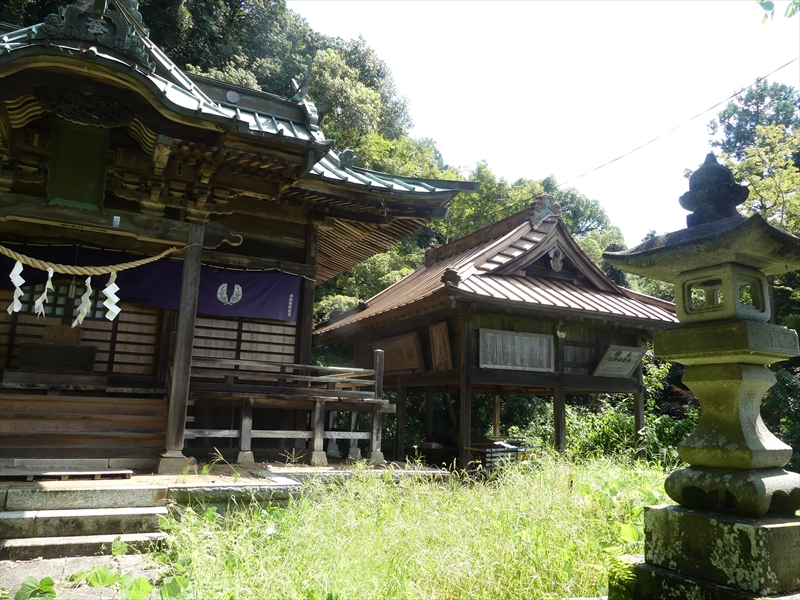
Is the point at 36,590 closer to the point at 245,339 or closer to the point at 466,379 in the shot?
the point at 245,339

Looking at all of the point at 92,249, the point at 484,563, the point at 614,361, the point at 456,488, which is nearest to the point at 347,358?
the point at 614,361

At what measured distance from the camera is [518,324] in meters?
11.9

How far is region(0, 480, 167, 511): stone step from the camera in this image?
5375mm

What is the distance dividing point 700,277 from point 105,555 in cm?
579

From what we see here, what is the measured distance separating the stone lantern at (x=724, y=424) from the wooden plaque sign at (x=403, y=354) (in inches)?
332

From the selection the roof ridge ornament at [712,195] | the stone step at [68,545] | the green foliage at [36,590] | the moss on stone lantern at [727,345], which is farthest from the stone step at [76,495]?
the roof ridge ornament at [712,195]

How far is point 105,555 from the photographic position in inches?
201

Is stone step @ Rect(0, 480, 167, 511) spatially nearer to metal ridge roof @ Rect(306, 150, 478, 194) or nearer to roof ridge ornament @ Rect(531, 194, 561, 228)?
metal ridge roof @ Rect(306, 150, 478, 194)

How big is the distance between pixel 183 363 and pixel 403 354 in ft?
22.5

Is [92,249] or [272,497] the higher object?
[92,249]

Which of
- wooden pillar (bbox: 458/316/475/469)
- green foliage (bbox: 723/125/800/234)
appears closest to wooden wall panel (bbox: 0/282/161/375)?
wooden pillar (bbox: 458/316/475/469)

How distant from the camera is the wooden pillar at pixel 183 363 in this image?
689 centimetres

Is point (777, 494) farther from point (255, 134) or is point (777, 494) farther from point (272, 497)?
point (255, 134)

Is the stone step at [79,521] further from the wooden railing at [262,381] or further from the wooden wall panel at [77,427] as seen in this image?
the wooden railing at [262,381]
